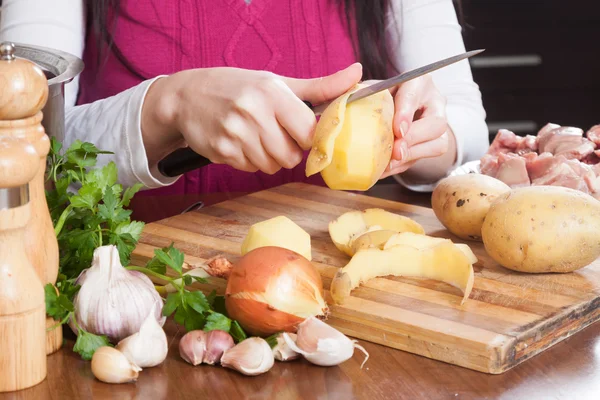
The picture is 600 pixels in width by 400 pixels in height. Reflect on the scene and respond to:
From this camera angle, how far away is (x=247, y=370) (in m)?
0.88

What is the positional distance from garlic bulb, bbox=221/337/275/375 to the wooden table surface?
0.01 metres

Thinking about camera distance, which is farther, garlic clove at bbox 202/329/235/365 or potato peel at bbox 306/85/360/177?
potato peel at bbox 306/85/360/177

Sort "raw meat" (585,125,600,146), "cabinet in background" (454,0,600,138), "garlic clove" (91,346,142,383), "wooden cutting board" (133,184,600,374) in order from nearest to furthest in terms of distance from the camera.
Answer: "garlic clove" (91,346,142,383) → "wooden cutting board" (133,184,600,374) → "raw meat" (585,125,600,146) → "cabinet in background" (454,0,600,138)

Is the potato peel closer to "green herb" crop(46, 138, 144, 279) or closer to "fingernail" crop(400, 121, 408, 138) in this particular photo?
"fingernail" crop(400, 121, 408, 138)

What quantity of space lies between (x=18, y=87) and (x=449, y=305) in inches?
22.5

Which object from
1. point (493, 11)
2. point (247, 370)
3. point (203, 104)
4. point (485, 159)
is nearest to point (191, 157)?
point (203, 104)

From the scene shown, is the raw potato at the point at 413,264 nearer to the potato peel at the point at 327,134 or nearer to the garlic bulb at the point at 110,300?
the potato peel at the point at 327,134

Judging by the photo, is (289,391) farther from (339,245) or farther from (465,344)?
(339,245)

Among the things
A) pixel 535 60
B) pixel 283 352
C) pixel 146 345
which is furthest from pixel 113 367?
pixel 535 60

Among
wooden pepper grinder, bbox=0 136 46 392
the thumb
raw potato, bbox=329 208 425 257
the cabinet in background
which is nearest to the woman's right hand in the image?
the thumb

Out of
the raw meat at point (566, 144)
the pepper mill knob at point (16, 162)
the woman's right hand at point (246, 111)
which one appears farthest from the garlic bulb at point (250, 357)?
the raw meat at point (566, 144)

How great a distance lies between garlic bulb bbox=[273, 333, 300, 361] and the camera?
918 mm

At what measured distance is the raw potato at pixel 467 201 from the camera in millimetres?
1279

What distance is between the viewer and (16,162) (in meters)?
0.76
